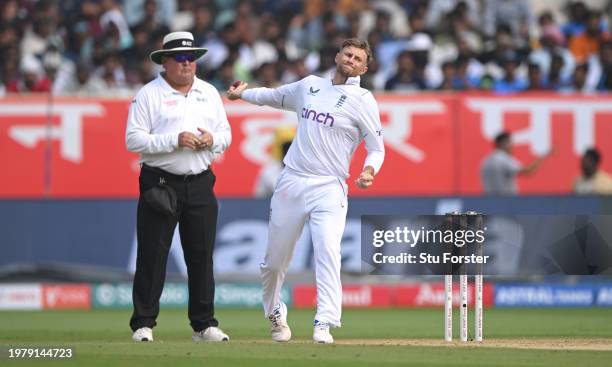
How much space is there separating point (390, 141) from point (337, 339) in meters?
7.63

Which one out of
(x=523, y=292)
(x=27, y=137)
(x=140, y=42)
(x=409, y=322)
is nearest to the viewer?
(x=409, y=322)

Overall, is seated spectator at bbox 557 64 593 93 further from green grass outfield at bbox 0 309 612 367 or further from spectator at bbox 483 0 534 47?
green grass outfield at bbox 0 309 612 367

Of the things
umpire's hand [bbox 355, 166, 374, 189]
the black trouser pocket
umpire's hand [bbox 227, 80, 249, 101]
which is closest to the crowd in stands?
umpire's hand [bbox 227, 80, 249, 101]

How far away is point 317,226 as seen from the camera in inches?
389

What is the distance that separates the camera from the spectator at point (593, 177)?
1748cm

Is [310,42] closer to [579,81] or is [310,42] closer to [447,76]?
[447,76]

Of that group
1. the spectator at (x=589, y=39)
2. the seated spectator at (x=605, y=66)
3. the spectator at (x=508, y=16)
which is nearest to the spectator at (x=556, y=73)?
the seated spectator at (x=605, y=66)

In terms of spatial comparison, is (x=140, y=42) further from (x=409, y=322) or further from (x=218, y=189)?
(x=409, y=322)

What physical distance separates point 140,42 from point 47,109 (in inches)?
107

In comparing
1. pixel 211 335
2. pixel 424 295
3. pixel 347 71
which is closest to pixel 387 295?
pixel 424 295

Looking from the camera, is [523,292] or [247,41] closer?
[523,292]

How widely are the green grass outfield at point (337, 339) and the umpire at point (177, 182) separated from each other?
0.32 metres

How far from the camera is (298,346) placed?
9.51 meters

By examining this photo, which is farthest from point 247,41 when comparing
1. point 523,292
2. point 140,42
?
point 523,292
